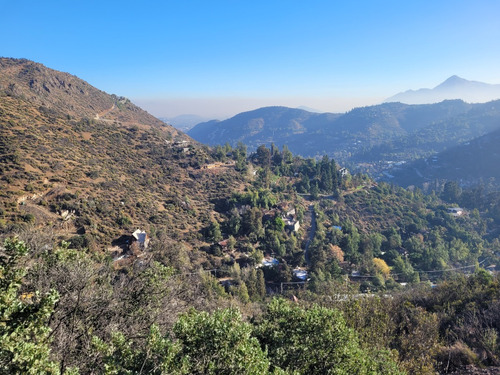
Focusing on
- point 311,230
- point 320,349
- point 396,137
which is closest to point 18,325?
point 320,349

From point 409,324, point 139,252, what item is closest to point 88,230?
point 139,252

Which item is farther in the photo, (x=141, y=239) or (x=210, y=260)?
(x=210, y=260)

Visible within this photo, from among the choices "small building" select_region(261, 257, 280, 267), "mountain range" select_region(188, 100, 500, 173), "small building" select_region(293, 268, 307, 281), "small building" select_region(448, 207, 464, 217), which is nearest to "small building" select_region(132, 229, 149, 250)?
"small building" select_region(261, 257, 280, 267)

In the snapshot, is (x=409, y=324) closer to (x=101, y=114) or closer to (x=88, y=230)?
(x=88, y=230)

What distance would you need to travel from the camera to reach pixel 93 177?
29.3 metres

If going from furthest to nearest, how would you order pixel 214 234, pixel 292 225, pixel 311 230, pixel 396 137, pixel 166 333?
pixel 396 137, pixel 311 230, pixel 292 225, pixel 214 234, pixel 166 333

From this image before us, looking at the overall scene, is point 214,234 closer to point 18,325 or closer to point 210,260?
point 210,260

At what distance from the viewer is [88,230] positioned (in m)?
22.1

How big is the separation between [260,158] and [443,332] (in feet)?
152

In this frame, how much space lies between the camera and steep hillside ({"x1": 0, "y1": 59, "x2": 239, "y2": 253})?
867 inches

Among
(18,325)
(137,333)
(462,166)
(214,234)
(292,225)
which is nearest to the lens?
(18,325)

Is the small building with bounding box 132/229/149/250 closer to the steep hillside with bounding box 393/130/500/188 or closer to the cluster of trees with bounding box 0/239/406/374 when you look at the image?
the cluster of trees with bounding box 0/239/406/374

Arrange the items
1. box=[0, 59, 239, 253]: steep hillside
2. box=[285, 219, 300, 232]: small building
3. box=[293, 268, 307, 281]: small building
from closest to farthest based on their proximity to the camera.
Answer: box=[0, 59, 239, 253]: steep hillside, box=[293, 268, 307, 281]: small building, box=[285, 219, 300, 232]: small building

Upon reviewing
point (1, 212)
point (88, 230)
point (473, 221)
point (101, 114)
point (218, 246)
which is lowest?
point (473, 221)
